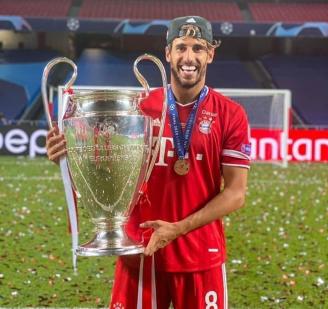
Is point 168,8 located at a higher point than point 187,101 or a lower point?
higher

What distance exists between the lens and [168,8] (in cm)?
2458

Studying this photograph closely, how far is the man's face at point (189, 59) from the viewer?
1920mm

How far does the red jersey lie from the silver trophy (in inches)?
3.3

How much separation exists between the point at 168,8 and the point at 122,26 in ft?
11.7

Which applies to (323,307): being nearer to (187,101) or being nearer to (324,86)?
(187,101)

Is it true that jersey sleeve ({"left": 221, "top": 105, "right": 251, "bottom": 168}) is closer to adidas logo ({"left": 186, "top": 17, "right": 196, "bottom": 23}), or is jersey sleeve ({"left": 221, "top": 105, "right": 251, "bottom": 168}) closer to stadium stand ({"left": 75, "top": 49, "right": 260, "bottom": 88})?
adidas logo ({"left": 186, "top": 17, "right": 196, "bottom": 23})

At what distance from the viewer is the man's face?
6.30 ft

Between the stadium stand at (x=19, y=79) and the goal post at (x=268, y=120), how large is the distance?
31.5 ft

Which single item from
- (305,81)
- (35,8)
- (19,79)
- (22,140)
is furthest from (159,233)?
(35,8)

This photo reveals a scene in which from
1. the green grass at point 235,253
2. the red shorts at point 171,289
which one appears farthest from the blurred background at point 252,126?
the red shorts at point 171,289

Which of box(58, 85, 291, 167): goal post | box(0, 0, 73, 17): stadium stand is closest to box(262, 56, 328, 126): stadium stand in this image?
box(0, 0, 73, 17): stadium stand

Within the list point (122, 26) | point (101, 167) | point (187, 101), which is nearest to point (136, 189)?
point (101, 167)

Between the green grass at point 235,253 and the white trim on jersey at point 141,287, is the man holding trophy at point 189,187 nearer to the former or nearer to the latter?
the white trim on jersey at point 141,287

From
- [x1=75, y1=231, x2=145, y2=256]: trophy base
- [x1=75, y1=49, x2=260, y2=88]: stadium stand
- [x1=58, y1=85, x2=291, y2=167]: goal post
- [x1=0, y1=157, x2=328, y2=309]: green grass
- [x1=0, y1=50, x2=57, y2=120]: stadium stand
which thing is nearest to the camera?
[x1=75, y1=231, x2=145, y2=256]: trophy base
